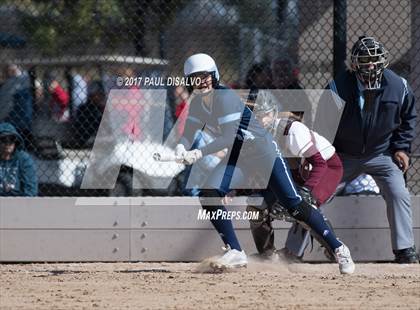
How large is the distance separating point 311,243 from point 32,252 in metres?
2.71

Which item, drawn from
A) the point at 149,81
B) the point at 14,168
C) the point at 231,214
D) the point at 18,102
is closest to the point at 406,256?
the point at 231,214

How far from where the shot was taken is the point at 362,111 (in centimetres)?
862

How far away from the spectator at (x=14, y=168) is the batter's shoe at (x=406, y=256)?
11.7 ft

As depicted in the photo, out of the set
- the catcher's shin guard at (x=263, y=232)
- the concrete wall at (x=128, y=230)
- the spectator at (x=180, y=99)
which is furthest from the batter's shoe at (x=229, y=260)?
the spectator at (x=180, y=99)

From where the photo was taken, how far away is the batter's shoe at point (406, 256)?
864 centimetres

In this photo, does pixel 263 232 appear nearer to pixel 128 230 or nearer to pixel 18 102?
pixel 128 230

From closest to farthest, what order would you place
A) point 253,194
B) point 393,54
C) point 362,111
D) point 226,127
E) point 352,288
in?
point 352,288
point 226,127
point 362,111
point 253,194
point 393,54

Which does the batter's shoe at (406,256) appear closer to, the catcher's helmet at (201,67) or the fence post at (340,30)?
the fence post at (340,30)

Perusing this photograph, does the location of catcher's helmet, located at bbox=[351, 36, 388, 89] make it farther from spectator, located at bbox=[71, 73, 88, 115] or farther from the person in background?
spectator, located at bbox=[71, 73, 88, 115]

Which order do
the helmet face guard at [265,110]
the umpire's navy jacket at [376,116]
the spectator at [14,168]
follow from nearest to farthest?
the helmet face guard at [265,110] < the umpire's navy jacket at [376,116] < the spectator at [14,168]

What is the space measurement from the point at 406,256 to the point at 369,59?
180 centimetres

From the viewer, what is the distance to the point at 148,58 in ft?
32.1

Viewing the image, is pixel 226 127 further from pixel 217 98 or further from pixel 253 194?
pixel 253 194

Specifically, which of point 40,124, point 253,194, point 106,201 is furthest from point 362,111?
point 40,124
